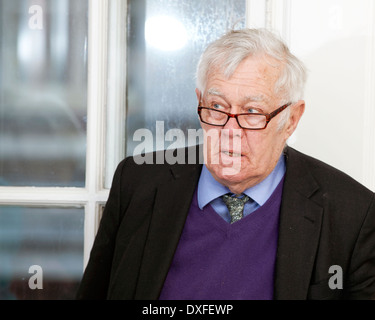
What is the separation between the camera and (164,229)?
1293 millimetres

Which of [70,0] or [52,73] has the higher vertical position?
[70,0]

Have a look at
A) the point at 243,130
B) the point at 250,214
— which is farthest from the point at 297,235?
the point at 243,130

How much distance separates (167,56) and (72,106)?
0.39 meters

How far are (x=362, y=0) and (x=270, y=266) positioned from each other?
3.07ft

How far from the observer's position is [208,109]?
4.13 feet

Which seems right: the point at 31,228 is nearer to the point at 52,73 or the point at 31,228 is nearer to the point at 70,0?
the point at 52,73

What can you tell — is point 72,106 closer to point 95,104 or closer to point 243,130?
point 95,104

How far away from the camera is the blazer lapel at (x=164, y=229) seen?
1.24 m

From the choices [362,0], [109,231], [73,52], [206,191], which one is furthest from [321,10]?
[109,231]

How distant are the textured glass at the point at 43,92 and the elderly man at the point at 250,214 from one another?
484 millimetres

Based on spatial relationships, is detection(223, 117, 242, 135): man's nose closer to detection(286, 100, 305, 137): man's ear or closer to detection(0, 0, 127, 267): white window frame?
detection(286, 100, 305, 137): man's ear

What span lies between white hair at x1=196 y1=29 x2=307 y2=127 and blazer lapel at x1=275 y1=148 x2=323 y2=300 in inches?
7.6
